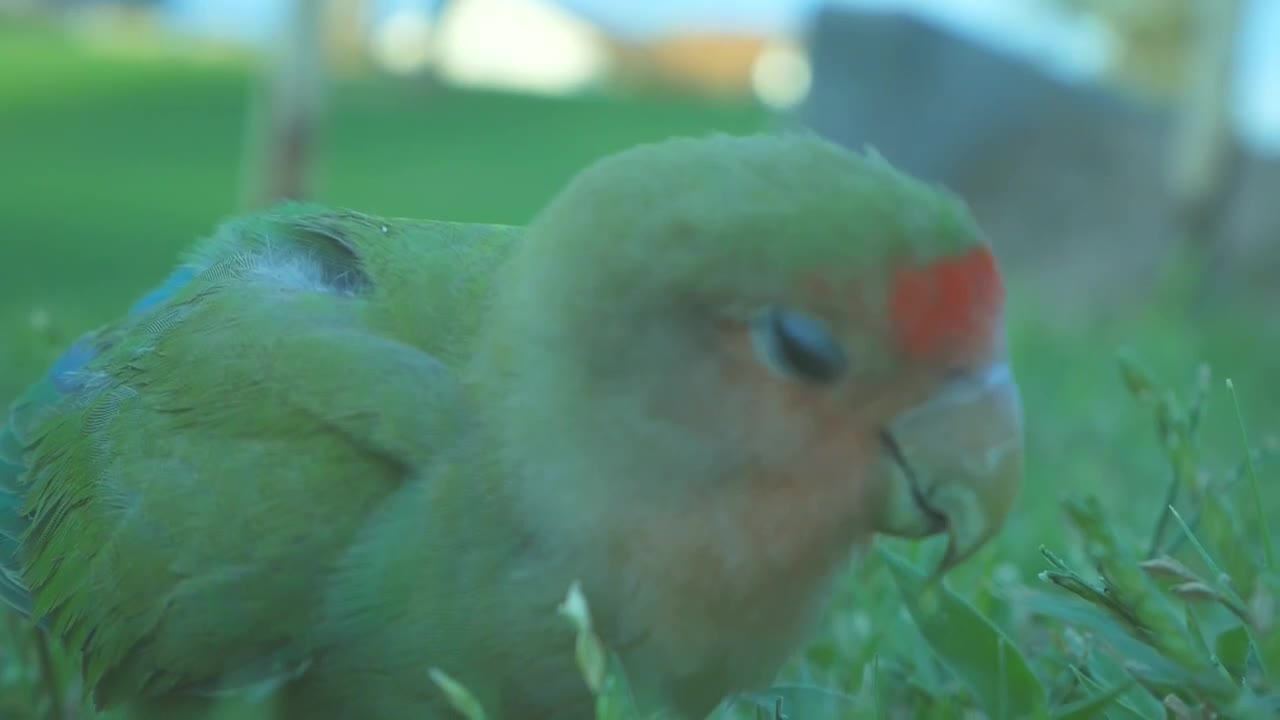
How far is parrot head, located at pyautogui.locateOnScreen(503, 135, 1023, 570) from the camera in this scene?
3.24 feet

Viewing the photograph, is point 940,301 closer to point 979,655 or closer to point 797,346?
point 797,346

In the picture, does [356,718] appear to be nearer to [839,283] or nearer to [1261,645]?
[839,283]

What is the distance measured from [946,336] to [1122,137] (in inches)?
222

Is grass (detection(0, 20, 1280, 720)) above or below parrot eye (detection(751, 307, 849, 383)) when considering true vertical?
below

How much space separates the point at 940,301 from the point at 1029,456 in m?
1.87

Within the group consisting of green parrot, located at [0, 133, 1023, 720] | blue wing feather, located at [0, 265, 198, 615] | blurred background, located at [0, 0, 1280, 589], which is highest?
green parrot, located at [0, 133, 1023, 720]

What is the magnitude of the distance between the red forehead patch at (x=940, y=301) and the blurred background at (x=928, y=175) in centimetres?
47

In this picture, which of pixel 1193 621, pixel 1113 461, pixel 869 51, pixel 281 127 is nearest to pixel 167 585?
pixel 1193 621

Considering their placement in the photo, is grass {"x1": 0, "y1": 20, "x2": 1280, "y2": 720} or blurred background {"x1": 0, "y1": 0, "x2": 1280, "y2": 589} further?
blurred background {"x1": 0, "y1": 0, "x2": 1280, "y2": 589}

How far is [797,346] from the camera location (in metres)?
1.00

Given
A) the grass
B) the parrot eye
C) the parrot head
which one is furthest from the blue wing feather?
the parrot eye

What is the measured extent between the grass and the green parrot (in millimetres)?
103

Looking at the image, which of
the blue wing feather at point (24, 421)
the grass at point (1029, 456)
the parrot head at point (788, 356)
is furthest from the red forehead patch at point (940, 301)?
the blue wing feather at point (24, 421)

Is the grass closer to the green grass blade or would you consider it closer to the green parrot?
the green grass blade
